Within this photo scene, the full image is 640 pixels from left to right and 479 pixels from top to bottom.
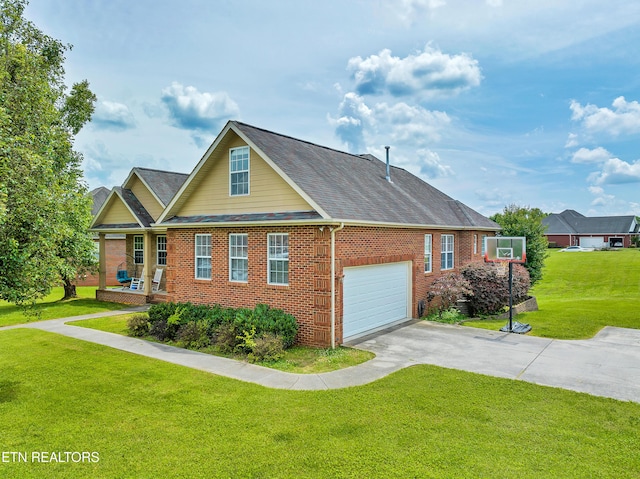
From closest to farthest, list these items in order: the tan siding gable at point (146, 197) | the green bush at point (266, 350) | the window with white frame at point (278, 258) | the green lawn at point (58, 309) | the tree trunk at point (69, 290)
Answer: the green bush at point (266, 350)
the window with white frame at point (278, 258)
the green lawn at point (58, 309)
the tan siding gable at point (146, 197)
the tree trunk at point (69, 290)

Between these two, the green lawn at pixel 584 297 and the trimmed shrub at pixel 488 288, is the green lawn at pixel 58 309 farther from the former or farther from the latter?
the green lawn at pixel 584 297

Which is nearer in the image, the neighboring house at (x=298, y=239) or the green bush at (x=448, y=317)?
the neighboring house at (x=298, y=239)

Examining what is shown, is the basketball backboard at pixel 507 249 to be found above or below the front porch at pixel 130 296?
above

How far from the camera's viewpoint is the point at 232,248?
1346cm

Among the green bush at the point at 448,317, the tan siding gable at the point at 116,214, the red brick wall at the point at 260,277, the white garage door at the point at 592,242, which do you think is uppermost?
the tan siding gable at the point at 116,214

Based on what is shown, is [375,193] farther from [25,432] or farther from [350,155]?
[25,432]

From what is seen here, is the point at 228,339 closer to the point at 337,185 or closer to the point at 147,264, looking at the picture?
the point at 337,185

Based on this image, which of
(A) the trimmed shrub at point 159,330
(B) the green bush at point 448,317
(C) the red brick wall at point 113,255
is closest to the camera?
(A) the trimmed shrub at point 159,330

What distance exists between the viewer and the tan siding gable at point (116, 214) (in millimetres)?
20875

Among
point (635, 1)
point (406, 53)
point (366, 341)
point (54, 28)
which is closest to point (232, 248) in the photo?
point (366, 341)

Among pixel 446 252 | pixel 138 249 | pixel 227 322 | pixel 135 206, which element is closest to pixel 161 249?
pixel 138 249

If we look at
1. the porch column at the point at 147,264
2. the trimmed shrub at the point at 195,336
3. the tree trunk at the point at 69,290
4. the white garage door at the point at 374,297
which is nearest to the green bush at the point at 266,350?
the trimmed shrub at the point at 195,336

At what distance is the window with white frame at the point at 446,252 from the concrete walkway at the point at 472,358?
473cm

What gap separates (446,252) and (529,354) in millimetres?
8329
